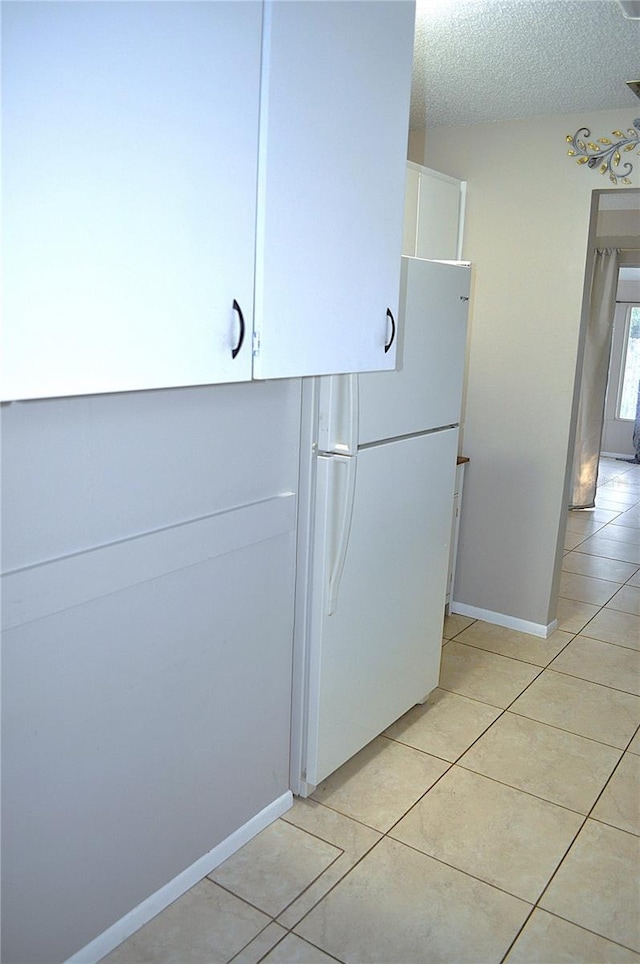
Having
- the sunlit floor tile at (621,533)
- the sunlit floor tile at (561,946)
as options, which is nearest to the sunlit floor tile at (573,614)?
the sunlit floor tile at (621,533)

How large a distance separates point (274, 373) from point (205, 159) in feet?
1.37

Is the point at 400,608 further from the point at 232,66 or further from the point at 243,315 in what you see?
the point at 232,66

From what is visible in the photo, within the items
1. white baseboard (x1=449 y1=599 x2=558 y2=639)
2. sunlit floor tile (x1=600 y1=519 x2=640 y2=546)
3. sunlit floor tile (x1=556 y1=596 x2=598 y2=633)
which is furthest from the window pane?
white baseboard (x1=449 y1=599 x2=558 y2=639)

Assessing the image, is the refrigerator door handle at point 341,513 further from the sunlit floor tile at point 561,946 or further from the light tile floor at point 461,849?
the sunlit floor tile at point 561,946

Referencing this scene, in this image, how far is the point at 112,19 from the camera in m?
1.14

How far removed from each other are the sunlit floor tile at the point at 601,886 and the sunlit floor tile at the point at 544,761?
157 mm

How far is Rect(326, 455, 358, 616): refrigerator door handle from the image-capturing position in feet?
7.34

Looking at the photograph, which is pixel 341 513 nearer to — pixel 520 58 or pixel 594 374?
pixel 520 58

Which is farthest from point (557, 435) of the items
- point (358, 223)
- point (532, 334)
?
point (358, 223)

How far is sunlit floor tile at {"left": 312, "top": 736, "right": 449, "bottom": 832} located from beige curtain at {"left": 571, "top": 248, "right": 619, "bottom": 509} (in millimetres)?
Result: 4130

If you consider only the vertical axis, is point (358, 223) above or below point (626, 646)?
above

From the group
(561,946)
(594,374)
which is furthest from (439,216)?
(594,374)

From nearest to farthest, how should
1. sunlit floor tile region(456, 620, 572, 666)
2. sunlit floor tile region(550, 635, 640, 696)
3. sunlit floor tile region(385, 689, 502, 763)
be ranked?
sunlit floor tile region(385, 689, 502, 763) < sunlit floor tile region(550, 635, 640, 696) < sunlit floor tile region(456, 620, 572, 666)

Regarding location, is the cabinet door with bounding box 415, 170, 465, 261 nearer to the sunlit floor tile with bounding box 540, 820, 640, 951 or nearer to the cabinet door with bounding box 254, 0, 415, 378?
the cabinet door with bounding box 254, 0, 415, 378
